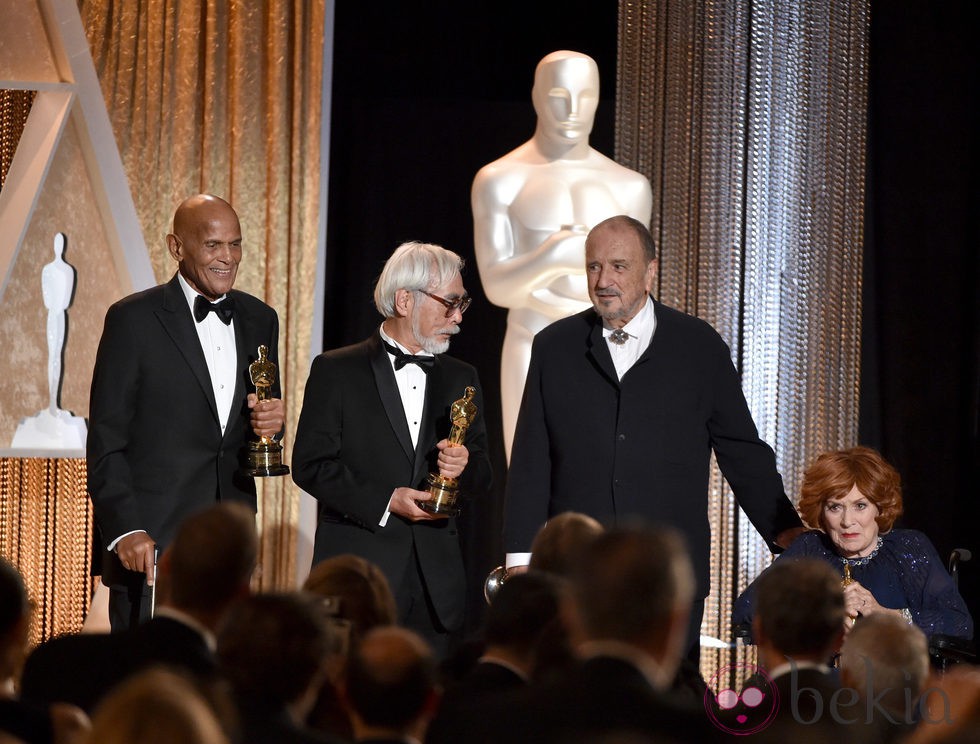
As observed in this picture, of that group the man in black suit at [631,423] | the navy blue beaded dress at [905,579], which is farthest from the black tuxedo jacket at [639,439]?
the navy blue beaded dress at [905,579]

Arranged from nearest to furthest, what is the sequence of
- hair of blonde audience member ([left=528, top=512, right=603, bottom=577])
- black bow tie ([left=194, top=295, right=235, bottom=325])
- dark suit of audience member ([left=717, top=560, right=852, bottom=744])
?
dark suit of audience member ([left=717, top=560, right=852, bottom=744]), hair of blonde audience member ([left=528, top=512, right=603, bottom=577]), black bow tie ([left=194, top=295, right=235, bottom=325])

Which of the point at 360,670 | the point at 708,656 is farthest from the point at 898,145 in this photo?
the point at 360,670

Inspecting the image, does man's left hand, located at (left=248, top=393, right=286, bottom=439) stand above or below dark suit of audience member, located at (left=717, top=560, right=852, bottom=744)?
above

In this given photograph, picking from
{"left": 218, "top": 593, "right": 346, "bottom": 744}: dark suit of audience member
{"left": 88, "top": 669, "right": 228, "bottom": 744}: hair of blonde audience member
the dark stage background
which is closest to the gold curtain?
the dark stage background

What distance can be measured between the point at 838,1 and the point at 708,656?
2.65 metres

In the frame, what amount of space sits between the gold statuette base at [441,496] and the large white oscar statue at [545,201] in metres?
1.61

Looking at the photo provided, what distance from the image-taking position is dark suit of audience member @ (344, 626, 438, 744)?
1970mm

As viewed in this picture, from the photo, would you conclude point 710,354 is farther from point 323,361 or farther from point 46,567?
point 46,567

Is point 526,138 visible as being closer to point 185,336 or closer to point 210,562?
point 185,336

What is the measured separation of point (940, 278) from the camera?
5.81 m

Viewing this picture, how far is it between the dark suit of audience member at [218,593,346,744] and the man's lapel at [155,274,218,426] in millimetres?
1848

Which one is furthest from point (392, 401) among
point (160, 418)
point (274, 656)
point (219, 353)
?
point (274, 656)

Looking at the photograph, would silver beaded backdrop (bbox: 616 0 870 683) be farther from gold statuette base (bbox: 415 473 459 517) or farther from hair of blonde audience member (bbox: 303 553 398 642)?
hair of blonde audience member (bbox: 303 553 398 642)

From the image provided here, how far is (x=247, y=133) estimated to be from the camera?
19.9 ft
